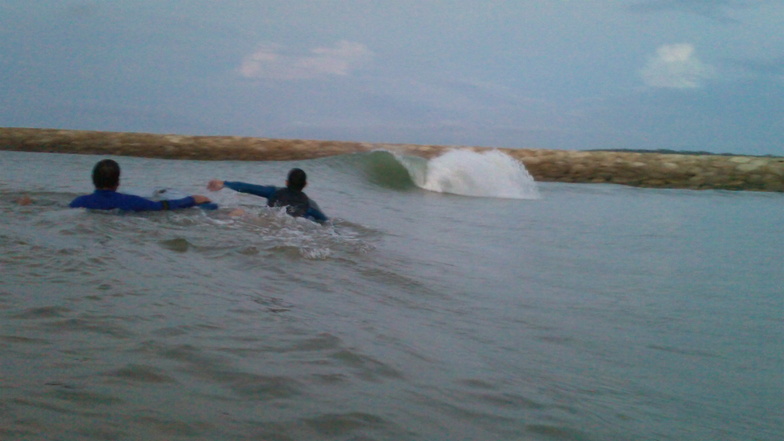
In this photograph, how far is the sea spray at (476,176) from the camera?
Result: 622 inches

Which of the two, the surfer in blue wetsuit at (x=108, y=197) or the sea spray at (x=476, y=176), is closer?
the surfer in blue wetsuit at (x=108, y=197)

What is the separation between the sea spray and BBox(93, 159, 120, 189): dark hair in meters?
9.94

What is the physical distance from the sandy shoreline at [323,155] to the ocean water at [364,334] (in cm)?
1533

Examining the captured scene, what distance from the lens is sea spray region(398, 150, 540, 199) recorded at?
622 inches

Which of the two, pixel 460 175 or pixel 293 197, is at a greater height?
pixel 460 175

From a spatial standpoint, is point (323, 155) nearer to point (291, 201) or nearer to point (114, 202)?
point (291, 201)

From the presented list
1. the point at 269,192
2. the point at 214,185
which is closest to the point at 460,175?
the point at 269,192

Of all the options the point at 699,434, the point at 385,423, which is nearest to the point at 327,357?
the point at 385,423

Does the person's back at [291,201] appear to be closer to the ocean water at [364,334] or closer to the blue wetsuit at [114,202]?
the ocean water at [364,334]

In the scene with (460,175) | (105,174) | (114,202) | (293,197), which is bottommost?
(114,202)

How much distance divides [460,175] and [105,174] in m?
10.8

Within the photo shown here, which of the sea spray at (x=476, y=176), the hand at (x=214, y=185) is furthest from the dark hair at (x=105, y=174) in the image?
the sea spray at (x=476, y=176)

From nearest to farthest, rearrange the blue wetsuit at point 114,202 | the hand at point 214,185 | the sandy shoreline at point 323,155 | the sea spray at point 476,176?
the blue wetsuit at point 114,202, the hand at point 214,185, the sea spray at point 476,176, the sandy shoreline at point 323,155

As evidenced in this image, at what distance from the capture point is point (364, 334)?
9.98 ft
